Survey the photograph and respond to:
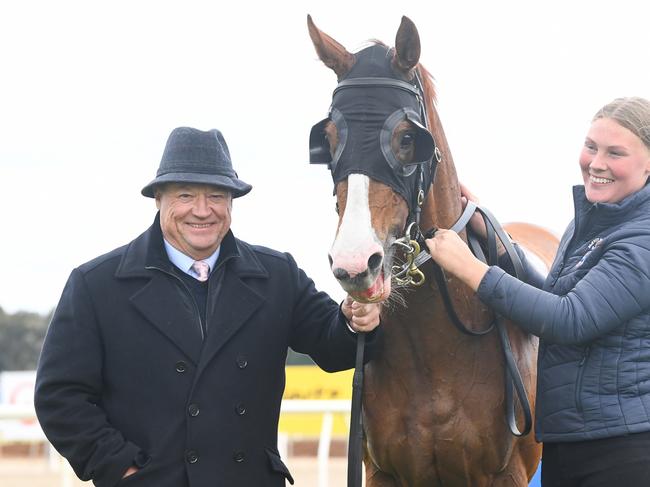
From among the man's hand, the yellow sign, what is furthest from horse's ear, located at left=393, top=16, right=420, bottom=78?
the yellow sign

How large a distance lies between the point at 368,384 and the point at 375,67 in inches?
53.2

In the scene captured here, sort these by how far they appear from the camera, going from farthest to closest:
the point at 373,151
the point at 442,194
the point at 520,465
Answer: the point at 520,465 < the point at 442,194 < the point at 373,151

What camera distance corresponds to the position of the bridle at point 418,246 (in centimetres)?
380

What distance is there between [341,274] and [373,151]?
1.66 ft

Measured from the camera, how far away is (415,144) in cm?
378

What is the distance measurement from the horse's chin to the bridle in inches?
7.4

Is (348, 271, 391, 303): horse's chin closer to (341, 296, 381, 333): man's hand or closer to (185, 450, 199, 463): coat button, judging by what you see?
(341, 296, 381, 333): man's hand

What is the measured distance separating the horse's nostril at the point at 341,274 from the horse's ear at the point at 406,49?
893mm

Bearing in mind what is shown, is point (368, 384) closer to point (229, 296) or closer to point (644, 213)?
point (229, 296)

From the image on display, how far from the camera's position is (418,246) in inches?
152

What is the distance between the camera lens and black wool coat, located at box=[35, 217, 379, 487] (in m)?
3.79

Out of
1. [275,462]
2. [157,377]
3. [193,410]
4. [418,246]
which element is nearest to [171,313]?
[157,377]

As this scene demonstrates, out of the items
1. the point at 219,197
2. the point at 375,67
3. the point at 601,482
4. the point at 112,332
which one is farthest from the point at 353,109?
the point at 601,482

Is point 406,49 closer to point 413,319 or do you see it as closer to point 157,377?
point 413,319
